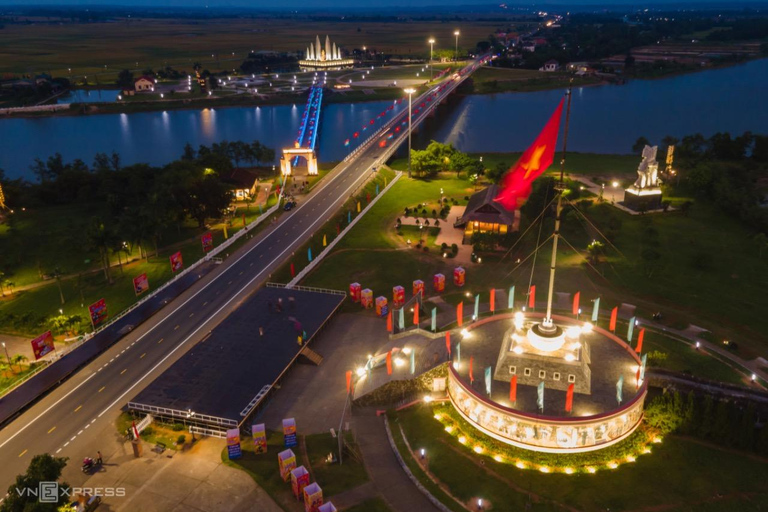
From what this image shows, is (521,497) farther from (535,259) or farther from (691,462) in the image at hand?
(535,259)

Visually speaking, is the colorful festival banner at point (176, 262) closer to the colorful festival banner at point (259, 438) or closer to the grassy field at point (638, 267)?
the grassy field at point (638, 267)

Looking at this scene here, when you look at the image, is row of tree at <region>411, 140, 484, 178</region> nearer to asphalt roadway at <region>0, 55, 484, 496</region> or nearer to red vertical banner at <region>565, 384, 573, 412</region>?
asphalt roadway at <region>0, 55, 484, 496</region>

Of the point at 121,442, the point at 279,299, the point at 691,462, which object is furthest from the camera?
the point at 279,299

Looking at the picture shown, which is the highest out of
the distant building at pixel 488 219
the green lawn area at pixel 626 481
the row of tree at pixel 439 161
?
the row of tree at pixel 439 161

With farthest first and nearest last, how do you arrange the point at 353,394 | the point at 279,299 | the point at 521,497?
the point at 279,299, the point at 353,394, the point at 521,497

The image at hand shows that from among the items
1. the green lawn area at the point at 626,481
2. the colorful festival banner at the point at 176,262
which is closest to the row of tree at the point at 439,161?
the colorful festival banner at the point at 176,262

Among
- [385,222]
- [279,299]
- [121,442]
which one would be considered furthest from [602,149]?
[121,442]
